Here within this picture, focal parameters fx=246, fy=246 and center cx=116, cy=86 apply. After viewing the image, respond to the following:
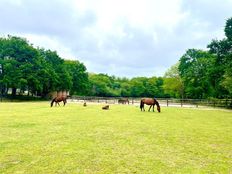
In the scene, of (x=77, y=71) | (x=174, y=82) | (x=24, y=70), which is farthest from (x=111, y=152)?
(x=77, y=71)

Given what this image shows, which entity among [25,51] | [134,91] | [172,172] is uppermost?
[25,51]

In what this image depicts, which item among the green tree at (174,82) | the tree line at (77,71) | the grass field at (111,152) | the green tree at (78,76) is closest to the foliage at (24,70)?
the tree line at (77,71)

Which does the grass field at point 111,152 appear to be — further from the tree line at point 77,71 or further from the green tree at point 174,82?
the green tree at point 174,82

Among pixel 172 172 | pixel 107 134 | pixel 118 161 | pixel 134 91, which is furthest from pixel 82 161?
pixel 134 91

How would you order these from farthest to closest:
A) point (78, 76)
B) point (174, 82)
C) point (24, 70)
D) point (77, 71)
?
point (77, 71) → point (78, 76) → point (174, 82) → point (24, 70)

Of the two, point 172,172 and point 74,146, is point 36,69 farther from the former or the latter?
point 172,172

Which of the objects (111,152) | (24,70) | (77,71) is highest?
(77,71)

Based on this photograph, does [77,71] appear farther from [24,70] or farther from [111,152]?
[111,152]

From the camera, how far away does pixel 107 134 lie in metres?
9.07

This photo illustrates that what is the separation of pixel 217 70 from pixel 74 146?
26055mm

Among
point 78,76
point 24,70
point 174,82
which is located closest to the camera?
point 24,70

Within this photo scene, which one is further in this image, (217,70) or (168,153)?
(217,70)

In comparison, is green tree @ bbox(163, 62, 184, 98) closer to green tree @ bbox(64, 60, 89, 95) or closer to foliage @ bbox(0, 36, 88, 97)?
green tree @ bbox(64, 60, 89, 95)

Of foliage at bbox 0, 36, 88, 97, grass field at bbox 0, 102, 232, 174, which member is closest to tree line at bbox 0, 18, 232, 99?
foliage at bbox 0, 36, 88, 97
